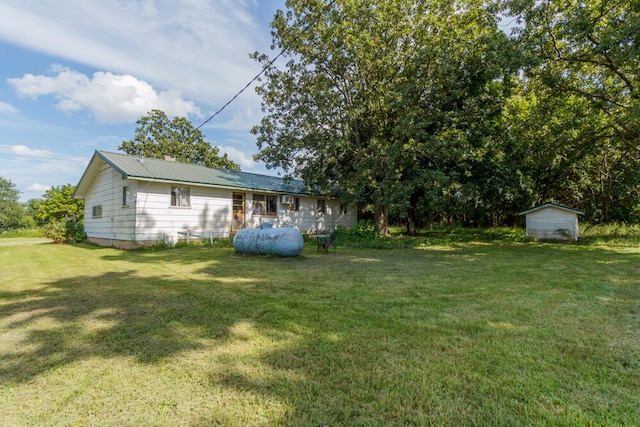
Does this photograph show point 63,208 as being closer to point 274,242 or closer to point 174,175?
point 174,175

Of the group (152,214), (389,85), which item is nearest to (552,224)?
(389,85)

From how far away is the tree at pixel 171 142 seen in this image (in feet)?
108

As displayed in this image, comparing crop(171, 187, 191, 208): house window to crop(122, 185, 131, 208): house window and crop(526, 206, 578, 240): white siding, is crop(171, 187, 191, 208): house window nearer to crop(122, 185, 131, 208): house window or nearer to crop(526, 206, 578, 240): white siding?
crop(122, 185, 131, 208): house window

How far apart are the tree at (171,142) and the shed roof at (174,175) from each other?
1719 cm

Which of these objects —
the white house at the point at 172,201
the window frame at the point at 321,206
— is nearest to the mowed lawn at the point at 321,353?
the white house at the point at 172,201

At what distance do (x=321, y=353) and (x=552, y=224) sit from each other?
50.2ft

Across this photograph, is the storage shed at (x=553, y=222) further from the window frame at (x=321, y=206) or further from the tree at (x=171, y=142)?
the tree at (x=171, y=142)

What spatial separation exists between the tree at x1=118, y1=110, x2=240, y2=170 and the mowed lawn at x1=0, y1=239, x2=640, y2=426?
31.2 meters

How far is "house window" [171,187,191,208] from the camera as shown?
13078mm

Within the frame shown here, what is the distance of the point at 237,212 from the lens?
15406 mm

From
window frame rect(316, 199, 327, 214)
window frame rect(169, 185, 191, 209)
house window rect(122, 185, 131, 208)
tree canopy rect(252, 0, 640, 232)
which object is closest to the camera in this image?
tree canopy rect(252, 0, 640, 232)

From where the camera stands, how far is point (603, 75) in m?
11.6

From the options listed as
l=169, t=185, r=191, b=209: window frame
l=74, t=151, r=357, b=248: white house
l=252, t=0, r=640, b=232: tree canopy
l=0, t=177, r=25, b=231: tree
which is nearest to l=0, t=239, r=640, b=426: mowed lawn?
l=74, t=151, r=357, b=248: white house

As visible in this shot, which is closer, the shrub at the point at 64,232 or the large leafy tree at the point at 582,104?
the large leafy tree at the point at 582,104
